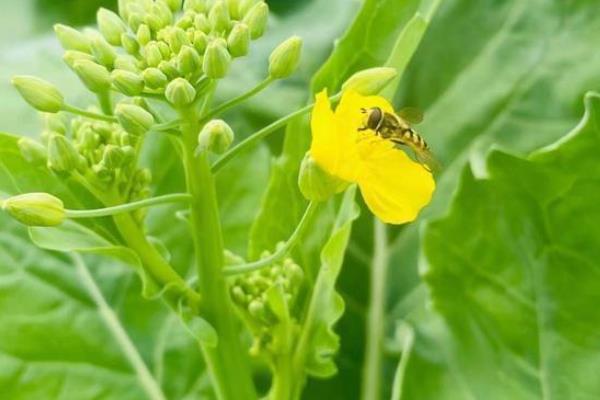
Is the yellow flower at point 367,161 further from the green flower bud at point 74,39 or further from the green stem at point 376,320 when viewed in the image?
the green stem at point 376,320

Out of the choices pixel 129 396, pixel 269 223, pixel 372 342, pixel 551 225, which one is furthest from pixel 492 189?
pixel 129 396

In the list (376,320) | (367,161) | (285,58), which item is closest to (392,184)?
(367,161)

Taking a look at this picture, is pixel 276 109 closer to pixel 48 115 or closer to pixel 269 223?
pixel 269 223

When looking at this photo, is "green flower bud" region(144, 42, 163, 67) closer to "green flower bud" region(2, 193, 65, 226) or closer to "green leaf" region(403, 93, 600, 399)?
"green flower bud" region(2, 193, 65, 226)

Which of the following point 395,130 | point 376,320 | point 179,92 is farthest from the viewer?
point 376,320

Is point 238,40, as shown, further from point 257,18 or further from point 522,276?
point 522,276

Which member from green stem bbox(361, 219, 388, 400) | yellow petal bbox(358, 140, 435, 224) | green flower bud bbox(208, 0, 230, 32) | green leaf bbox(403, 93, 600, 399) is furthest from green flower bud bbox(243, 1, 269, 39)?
green stem bbox(361, 219, 388, 400)

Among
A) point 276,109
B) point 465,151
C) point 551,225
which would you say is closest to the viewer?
point 551,225

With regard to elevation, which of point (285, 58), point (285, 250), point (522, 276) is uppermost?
point (285, 58)
